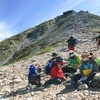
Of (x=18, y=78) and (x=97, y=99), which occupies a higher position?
(x=18, y=78)

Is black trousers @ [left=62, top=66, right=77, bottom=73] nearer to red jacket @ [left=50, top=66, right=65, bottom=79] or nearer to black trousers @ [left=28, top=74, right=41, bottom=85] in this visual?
red jacket @ [left=50, top=66, right=65, bottom=79]

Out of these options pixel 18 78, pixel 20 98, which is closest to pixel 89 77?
pixel 20 98

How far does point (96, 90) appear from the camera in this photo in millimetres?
13945

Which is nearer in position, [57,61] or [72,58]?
[57,61]

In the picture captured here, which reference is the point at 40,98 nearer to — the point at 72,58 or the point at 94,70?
the point at 94,70

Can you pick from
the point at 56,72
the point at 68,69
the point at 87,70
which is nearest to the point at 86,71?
the point at 87,70

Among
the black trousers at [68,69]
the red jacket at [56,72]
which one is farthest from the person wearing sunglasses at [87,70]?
the black trousers at [68,69]

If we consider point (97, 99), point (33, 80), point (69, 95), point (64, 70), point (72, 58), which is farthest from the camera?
point (72, 58)

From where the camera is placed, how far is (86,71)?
15.8 metres

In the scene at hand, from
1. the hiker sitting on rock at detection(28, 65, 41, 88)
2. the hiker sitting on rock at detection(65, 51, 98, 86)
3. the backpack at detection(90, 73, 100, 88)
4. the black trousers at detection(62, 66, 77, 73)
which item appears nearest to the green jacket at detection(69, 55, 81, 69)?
the black trousers at detection(62, 66, 77, 73)

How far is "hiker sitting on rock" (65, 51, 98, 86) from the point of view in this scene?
15.1 m

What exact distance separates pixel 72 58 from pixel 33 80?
4.68 metres

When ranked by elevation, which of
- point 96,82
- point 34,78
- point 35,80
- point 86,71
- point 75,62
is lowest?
point 96,82

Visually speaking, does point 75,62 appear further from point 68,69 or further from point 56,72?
point 56,72
